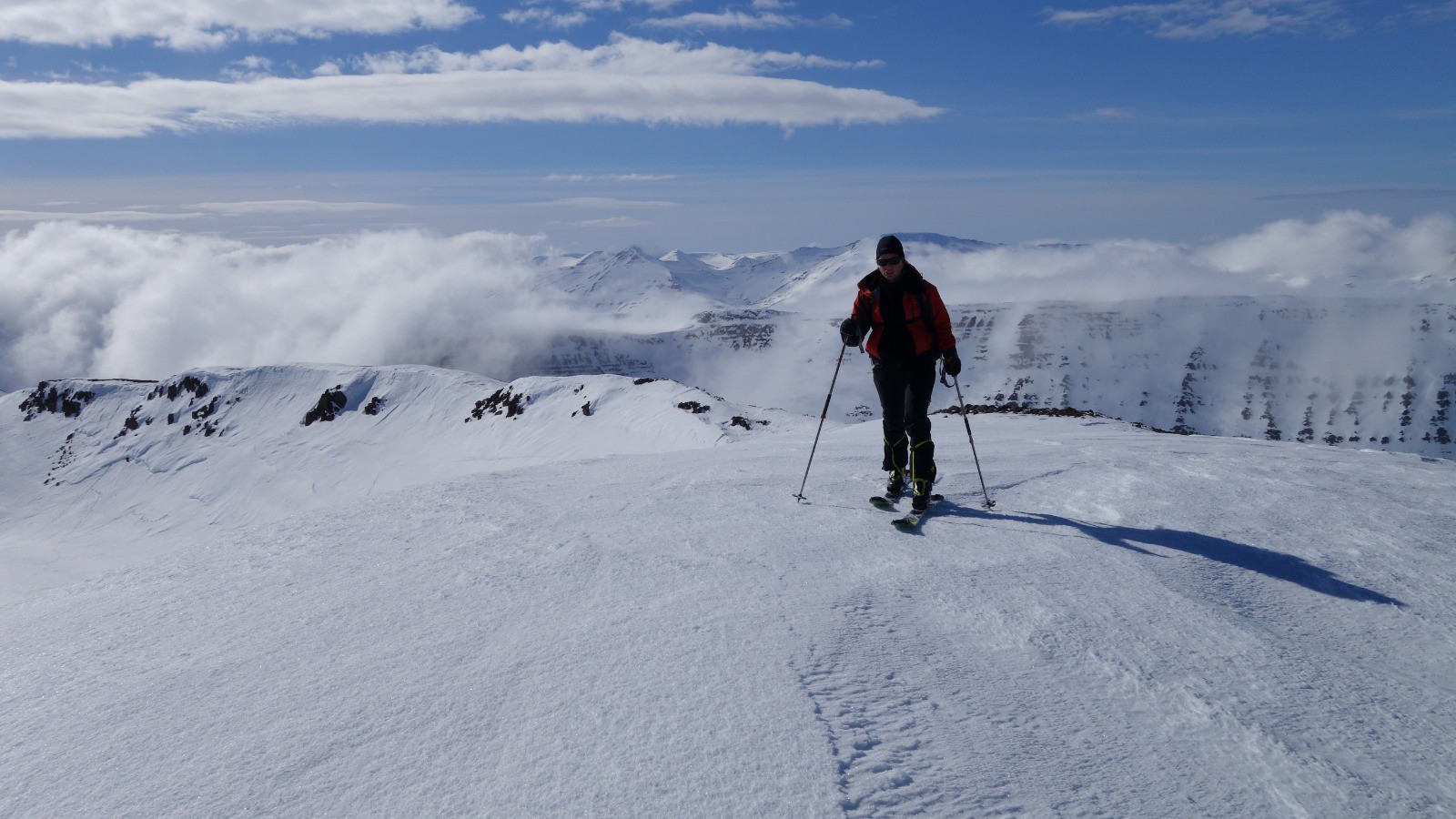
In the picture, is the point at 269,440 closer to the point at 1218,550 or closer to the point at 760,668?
the point at 760,668

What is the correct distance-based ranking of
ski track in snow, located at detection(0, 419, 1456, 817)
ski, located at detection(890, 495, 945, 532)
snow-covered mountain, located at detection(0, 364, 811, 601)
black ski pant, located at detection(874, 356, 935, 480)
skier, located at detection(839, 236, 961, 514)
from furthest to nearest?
snow-covered mountain, located at detection(0, 364, 811, 601)
black ski pant, located at detection(874, 356, 935, 480)
skier, located at detection(839, 236, 961, 514)
ski, located at detection(890, 495, 945, 532)
ski track in snow, located at detection(0, 419, 1456, 817)

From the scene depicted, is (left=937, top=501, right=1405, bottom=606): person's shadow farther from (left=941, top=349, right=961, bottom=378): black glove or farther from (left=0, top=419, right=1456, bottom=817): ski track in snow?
(left=941, top=349, right=961, bottom=378): black glove

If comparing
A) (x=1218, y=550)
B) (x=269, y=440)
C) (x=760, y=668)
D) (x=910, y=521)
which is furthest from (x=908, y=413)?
(x=269, y=440)

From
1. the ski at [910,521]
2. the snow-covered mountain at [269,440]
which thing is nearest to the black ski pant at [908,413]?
the ski at [910,521]

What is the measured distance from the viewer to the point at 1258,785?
10.8 ft

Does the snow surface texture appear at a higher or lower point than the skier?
lower

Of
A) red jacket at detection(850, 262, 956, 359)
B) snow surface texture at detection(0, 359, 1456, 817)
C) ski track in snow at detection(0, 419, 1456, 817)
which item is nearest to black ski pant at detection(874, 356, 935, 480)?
red jacket at detection(850, 262, 956, 359)

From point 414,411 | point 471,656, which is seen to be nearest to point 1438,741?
point 471,656

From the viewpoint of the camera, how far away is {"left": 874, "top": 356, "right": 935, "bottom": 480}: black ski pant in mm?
8180

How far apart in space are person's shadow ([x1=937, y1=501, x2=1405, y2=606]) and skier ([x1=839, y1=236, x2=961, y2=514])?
68 centimetres

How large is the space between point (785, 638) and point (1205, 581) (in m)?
3.51

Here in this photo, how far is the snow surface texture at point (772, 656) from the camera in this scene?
336cm

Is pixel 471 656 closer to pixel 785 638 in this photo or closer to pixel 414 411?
pixel 785 638

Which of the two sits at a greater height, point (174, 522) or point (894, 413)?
point (894, 413)
